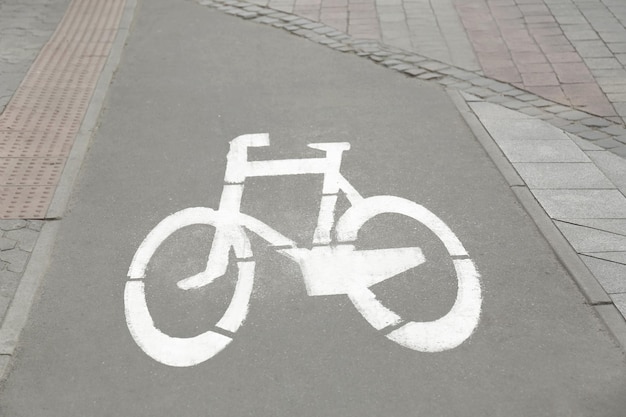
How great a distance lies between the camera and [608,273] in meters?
5.41

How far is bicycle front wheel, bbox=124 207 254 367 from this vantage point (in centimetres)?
479

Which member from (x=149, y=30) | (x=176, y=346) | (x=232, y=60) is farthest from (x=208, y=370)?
(x=149, y=30)

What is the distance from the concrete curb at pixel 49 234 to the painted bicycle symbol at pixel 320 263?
627 millimetres

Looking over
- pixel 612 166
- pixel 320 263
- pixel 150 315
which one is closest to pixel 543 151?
pixel 612 166

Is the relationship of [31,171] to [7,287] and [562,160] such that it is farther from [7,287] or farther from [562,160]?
[562,160]

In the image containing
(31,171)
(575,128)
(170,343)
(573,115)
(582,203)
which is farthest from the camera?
(573,115)

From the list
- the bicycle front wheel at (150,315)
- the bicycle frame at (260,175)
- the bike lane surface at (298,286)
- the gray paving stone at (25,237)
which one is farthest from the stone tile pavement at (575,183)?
the gray paving stone at (25,237)

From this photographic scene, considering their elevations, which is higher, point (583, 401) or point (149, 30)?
point (583, 401)

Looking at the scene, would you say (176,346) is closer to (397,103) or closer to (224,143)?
(224,143)

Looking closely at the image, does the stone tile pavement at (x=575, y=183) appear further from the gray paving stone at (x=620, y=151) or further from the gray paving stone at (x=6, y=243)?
the gray paving stone at (x=6, y=243)

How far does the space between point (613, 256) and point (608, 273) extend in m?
0.22

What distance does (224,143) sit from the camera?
23.7 ft

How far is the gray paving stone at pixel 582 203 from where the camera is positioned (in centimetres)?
609

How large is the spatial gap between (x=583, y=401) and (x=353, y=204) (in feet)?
7.90
